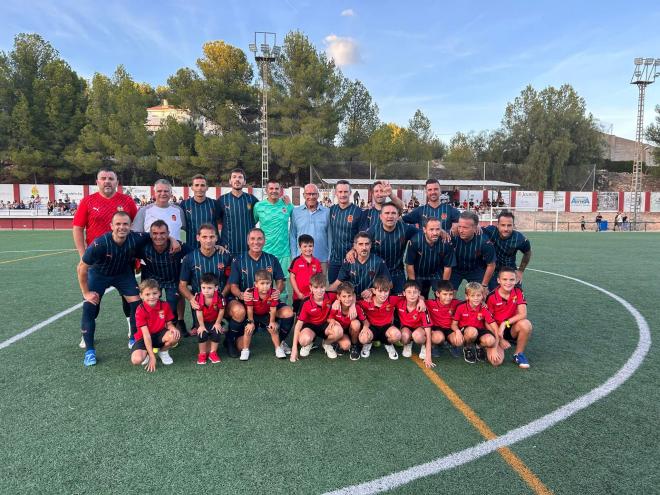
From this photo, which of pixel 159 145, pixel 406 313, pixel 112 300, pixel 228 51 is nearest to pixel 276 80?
pixel 228 51

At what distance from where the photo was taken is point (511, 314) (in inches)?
172

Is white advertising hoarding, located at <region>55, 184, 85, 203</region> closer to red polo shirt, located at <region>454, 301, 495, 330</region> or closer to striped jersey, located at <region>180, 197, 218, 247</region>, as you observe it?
striped jersey, located at <region>180, 197, 218, 247</region>

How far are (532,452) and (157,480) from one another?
230 centimetres

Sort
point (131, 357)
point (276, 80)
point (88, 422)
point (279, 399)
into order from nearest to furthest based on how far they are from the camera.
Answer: point (88, 422) → point (279, 399) → point (131, 357) → point (276, 80)

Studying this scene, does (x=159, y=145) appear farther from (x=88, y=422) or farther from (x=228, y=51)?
(x=88, y=422)

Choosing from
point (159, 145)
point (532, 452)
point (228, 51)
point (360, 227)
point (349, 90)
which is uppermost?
point (228, 51)

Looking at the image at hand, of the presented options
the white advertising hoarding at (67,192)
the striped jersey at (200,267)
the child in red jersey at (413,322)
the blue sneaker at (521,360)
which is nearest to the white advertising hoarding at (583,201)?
the blue sneaker at (521,360)

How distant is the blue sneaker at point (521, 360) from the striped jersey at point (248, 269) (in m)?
2.56

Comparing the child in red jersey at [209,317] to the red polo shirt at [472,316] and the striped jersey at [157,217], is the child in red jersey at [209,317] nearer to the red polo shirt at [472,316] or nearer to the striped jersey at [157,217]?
the striped jersey at [157,217]

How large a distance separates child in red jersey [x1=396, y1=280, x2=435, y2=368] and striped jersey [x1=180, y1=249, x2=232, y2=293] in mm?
1957

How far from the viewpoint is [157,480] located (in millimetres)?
2445

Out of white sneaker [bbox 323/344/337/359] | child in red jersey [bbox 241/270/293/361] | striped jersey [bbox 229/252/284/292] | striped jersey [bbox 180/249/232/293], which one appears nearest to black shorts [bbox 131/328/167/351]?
striped jersey [bbox 180/249/232/293]

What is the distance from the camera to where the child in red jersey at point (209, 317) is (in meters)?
4.25

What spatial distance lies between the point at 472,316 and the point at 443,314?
0.29m
